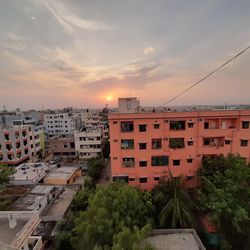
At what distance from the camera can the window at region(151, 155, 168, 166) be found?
18344 millimetres

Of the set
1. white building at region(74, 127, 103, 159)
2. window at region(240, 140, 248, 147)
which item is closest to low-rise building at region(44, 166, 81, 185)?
white building at region(74, 127, 103, 159)

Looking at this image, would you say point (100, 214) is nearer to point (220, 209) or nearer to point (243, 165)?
point (220, 209)

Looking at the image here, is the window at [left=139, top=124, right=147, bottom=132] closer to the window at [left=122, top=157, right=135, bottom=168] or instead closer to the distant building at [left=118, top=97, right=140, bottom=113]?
the window at [left=122, top=157, right=135, bottom=168]

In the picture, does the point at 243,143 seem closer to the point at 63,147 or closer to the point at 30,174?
the point at 30,174

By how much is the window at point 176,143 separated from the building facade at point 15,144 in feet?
100

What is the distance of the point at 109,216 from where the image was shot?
35.5 feet

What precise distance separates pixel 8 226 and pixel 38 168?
1978 cm

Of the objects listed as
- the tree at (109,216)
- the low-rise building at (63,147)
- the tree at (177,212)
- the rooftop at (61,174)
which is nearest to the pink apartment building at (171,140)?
the tree at (177,212)

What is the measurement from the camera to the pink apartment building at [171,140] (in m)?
17.8

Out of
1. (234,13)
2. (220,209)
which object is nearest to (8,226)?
(220,209)

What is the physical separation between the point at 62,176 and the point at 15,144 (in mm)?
14264

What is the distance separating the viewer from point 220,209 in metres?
11.2

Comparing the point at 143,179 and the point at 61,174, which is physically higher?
the point at 143,179

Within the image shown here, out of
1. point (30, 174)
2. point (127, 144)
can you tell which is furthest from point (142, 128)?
point (30, 174)
